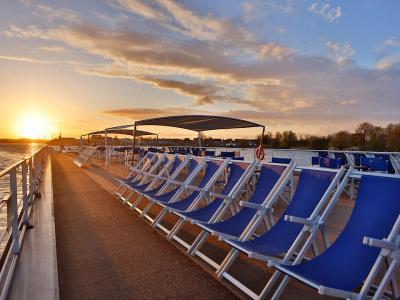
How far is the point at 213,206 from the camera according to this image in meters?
4.06

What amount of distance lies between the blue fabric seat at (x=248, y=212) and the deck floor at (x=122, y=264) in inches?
14.7

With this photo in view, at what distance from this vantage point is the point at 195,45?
1430cm

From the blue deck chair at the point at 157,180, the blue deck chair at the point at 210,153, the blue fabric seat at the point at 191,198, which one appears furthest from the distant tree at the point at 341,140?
the blue fabric seat at the point at 191,198

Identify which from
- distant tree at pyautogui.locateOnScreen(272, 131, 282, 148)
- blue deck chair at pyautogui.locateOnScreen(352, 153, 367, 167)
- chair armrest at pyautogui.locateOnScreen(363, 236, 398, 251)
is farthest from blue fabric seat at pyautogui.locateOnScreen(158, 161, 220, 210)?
distant tree at pyautogui.locateOnScreen(272, 131, 282, 148)

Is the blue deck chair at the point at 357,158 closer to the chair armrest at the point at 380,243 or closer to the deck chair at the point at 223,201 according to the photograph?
the deck chair at the point at 223,201

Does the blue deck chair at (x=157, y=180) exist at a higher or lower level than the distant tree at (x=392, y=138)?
lower

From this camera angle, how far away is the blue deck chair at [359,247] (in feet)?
7.03

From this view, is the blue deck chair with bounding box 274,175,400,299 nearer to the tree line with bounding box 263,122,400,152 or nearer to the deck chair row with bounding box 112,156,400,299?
the deck chair row with bounding box 112,156,400,299

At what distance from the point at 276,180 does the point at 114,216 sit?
→ 2.77 m

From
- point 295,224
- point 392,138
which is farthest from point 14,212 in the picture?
point 392,138

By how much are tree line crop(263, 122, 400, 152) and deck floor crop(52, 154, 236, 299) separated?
29.0 metres

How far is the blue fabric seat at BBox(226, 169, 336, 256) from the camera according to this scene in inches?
110

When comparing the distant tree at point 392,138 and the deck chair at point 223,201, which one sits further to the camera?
the distant tree at point 392,138

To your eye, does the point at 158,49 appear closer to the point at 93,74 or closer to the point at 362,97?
the point at 93,74
